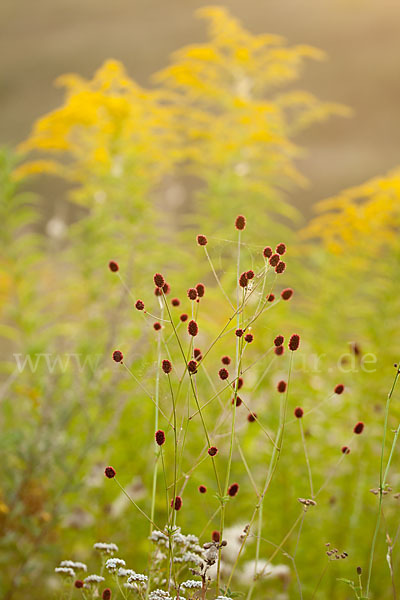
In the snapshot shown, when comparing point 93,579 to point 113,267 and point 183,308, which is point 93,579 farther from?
point 183,308

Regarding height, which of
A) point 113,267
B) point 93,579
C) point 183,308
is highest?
point 183,308

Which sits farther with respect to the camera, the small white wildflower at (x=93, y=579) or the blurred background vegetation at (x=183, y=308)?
the blurred background vegetation at (x=183, y=308)

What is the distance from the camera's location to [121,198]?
3.86 ft

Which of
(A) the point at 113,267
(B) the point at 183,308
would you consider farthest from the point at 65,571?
(B) the point at 183,308

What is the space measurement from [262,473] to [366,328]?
0.31 m

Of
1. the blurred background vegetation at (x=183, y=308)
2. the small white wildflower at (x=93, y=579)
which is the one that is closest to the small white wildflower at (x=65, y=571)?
the small white wildflower at (x=93, y=579)

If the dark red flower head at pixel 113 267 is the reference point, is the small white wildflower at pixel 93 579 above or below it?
below

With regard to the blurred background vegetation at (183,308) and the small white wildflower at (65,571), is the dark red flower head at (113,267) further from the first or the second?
the small white wildflower at (65,571)

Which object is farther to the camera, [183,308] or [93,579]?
[183,308]

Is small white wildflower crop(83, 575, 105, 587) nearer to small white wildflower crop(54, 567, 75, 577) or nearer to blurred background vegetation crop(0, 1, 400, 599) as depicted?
small white wildflower crop(54, 567, 75, 577)

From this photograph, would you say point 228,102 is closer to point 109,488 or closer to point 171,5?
point 109,488

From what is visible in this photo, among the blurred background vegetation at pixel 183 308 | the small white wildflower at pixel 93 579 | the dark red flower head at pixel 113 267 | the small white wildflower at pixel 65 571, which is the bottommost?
the small white wildflower at pixel 93 579

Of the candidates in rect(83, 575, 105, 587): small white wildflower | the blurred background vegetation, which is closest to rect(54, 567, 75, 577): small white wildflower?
rect(83, 575, 105, 587): small white wildflower

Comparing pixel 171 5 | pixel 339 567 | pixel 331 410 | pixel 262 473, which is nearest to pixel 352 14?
pixel 171 5
